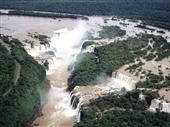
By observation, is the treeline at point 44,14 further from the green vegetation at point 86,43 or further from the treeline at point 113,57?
the treeline at point 113,57

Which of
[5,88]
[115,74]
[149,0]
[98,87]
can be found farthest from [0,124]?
[149,0]

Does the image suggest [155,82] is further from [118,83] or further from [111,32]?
[111,32]

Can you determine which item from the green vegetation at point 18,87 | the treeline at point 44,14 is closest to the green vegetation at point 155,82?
the green vegetation at point 18,87

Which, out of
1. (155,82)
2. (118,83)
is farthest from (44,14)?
(155,82)

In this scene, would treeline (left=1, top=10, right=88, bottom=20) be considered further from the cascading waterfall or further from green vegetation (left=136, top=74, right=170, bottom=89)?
green vegetation (left=136, top=74, right=170, bottom=89)

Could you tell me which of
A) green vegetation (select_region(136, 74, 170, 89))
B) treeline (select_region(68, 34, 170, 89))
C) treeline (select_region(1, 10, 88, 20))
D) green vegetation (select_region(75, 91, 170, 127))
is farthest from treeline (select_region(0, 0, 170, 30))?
green vegetation (select_region(75, 91, 170, 127))

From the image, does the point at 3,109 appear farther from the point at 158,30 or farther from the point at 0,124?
the point at 158,30
